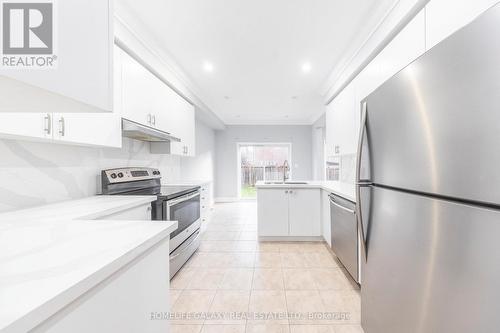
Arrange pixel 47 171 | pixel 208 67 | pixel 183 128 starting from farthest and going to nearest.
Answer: pixel 183 128 < pixel 208 67 < pixel 47 171

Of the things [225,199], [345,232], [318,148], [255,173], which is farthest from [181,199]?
[255,173]

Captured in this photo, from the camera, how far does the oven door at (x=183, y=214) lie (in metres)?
2.07

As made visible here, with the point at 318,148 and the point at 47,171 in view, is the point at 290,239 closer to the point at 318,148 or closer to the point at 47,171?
the point at 47,171

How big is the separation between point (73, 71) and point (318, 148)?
5.91 m

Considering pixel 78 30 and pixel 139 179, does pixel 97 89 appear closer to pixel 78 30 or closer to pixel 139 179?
pixel 78 30

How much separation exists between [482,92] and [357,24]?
190cm

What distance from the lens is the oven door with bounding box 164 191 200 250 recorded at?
2.07 metres

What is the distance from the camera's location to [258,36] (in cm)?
225

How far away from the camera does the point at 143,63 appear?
2.33m

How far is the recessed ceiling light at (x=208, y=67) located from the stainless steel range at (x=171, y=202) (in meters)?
1.57

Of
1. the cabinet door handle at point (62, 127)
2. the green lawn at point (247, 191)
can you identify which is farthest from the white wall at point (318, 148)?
the cabinet door handle at point (62, 127)

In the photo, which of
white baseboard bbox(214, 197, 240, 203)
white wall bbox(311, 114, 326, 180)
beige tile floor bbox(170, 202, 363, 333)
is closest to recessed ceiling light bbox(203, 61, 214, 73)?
beige tile floor bbox(170, 202, 363, 333)

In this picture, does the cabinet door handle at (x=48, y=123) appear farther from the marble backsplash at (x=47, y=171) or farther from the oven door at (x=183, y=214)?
the oven door at (x=183, y=214)

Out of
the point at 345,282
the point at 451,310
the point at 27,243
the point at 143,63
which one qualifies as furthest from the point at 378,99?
the point at 143,63
